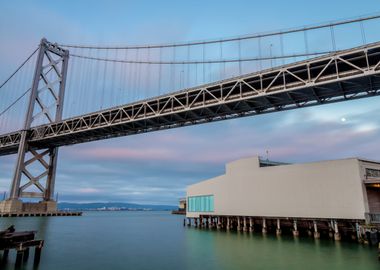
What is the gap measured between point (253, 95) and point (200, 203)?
20.3m

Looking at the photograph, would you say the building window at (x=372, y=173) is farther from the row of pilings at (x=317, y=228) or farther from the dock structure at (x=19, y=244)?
the dock structure at (x=19, y=244)

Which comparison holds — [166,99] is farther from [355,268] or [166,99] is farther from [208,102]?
[355,268]

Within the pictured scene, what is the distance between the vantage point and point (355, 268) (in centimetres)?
1666

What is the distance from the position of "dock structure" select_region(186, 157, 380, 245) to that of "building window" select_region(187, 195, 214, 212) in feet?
Answer: 4.22

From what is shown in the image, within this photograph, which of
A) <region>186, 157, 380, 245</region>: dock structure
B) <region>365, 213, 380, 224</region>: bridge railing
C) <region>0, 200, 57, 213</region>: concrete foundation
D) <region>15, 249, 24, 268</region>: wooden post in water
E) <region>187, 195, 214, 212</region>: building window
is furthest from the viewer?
<region>0, 200, 57, 213</region>: concrete foundation

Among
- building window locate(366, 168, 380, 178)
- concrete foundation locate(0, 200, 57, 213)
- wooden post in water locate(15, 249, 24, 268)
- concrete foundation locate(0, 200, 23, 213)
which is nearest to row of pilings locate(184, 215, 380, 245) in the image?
building window locate(366, 168, 380, 178)

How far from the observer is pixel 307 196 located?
29.9 m

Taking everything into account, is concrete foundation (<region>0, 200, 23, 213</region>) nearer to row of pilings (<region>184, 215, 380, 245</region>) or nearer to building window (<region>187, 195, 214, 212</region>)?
building window (<region>187, 195, 214, 212</region>)

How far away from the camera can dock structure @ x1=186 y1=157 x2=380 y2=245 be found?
26.7 m

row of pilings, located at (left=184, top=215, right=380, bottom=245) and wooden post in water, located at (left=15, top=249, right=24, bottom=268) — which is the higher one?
row of pilings, located at (left=184, top=215, right=380, bottom=245)

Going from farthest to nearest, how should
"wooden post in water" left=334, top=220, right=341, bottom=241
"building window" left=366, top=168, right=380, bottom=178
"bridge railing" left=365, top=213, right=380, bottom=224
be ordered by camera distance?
"building window" left=366, top=168, right=380, bottom=178
"wooden post in water" left=334, top=220, right=341, bottom=241
"bridge railing" left=365, top=213, right=380, bottom=224

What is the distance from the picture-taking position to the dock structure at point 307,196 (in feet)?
87.6

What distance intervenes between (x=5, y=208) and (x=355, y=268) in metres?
65.7

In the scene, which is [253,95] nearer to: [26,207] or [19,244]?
[19,244]
